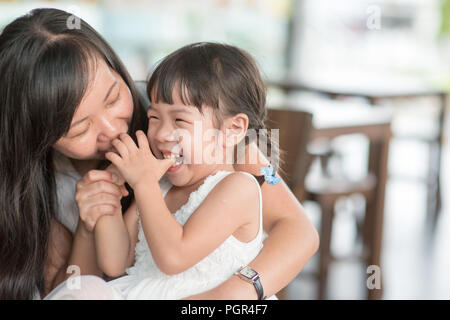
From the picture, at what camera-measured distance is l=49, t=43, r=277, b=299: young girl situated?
3.73 feet

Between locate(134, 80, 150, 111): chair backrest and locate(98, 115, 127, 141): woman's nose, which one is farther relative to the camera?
locate(134, 80, 150, 111): chair backrest

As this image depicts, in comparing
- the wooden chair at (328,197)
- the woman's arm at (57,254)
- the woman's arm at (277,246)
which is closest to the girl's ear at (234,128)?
the woman's arm at (277,246)

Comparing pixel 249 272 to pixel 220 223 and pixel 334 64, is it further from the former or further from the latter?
pixel 334 64

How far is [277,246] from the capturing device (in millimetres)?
1268

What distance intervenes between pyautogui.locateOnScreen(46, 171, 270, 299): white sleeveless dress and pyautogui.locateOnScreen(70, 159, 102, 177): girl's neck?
Answer: 0.25m

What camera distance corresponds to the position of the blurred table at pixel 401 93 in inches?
147

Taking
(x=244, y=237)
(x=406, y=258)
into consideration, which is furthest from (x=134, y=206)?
(x=406, y=258)

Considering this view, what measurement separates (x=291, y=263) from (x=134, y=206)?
1.22ft

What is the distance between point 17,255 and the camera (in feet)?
4.25

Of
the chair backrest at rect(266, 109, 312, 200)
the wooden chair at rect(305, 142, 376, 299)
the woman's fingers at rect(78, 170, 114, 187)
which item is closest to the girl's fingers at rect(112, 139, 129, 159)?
the woman's fingers at rect(78, 170, 114, 187)

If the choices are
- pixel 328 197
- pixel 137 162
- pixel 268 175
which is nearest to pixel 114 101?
pixel 137 162

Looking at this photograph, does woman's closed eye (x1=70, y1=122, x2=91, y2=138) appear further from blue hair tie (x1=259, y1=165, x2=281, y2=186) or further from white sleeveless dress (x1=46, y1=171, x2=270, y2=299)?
blue hair tie (x1=259, y1=165, x2=281, y2=186)

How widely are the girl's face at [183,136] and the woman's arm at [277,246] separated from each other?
0.17 meters

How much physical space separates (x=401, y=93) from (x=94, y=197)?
9.66 feet
